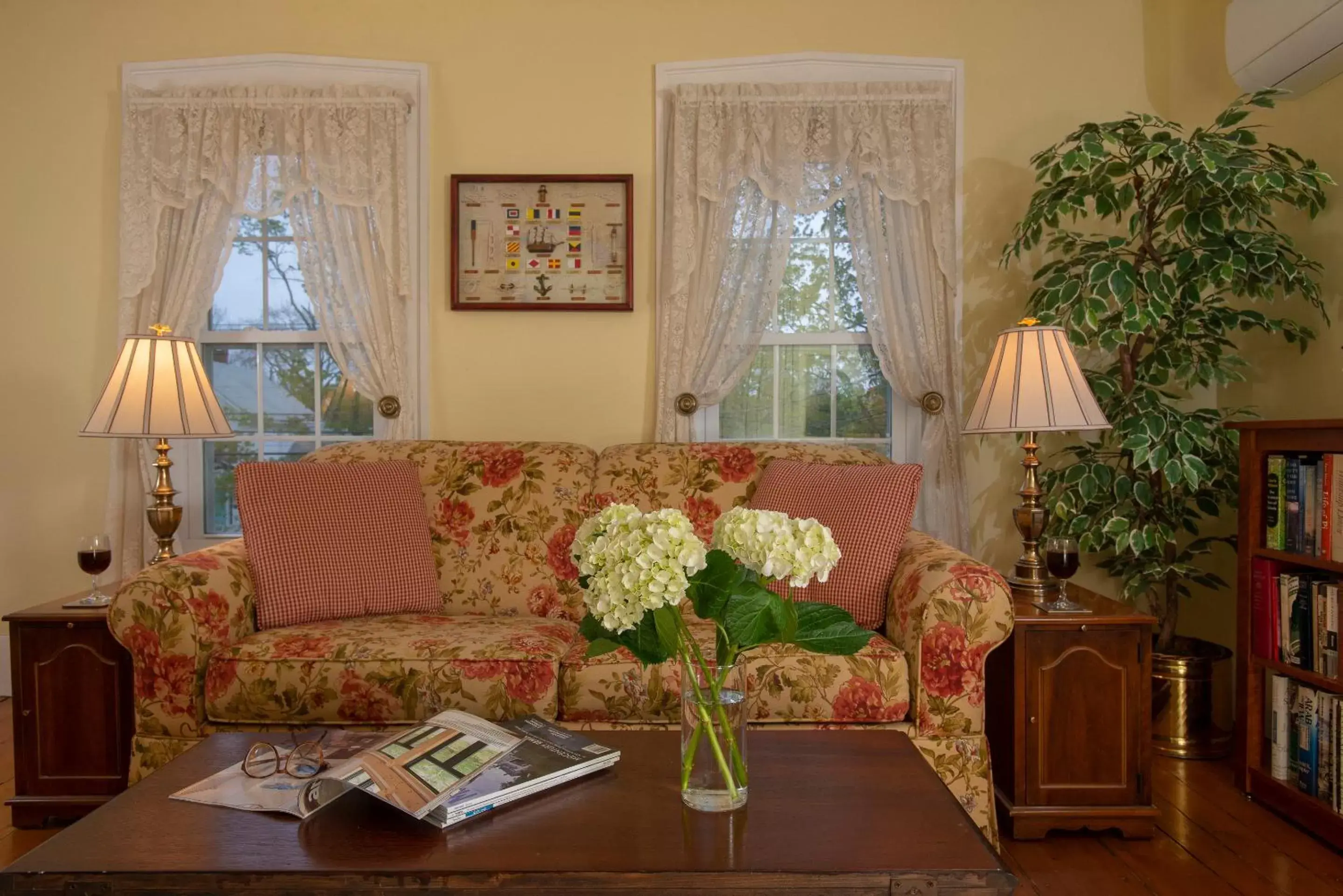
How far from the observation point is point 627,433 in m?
3.39

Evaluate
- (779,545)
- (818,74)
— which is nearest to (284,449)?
(818,74)

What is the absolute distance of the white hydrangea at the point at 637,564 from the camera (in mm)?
1187

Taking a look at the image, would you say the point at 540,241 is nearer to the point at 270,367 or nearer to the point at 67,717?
the point at 270,367

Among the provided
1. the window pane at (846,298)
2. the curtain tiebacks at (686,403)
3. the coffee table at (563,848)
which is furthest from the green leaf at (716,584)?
the window pane at (846,298)

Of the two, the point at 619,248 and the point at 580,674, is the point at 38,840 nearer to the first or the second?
the point at 580,674

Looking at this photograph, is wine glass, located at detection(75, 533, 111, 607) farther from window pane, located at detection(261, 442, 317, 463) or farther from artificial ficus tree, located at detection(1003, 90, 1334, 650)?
artificial ficus tree, located at detection(1003, 90, 1334, 650)

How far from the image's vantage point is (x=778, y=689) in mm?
2162

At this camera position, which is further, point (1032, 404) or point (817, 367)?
point (817, 367)

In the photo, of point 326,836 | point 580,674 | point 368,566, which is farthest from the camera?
point 368,566

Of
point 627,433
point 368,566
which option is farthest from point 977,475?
point 368,566

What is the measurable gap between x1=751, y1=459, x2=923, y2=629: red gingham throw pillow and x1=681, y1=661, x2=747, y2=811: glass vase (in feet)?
3.29

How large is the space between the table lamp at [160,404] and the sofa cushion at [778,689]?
1335mm

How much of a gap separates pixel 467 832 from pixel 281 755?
1.46 feet

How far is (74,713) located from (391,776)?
156cm
